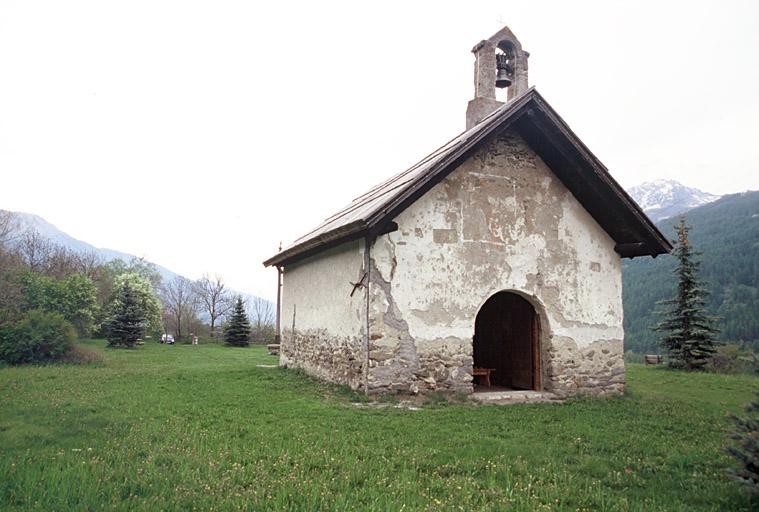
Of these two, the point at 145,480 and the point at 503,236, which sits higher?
the point at 503,236

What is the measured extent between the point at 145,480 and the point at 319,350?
8055 mm

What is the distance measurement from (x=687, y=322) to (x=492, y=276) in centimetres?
1436

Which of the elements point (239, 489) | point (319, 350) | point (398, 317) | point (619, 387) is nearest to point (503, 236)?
point (398, 317)

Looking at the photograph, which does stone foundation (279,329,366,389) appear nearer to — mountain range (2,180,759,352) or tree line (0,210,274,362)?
tree line (0,210,274,362)

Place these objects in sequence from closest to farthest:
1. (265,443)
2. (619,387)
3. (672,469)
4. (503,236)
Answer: (672,469) < (265,443) < (503,236) < (619,387)

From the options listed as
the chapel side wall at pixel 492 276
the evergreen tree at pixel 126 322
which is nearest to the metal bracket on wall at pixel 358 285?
the chapel side wall at pixel 492 276

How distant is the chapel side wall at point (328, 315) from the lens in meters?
10.4

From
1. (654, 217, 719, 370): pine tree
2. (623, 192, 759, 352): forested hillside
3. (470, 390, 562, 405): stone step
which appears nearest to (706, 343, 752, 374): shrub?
(654, 217, 719, 370): pine tree

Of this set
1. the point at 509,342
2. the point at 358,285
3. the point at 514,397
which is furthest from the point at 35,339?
the point at 514,397

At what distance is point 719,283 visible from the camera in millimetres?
51156

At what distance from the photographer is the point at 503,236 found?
10859 mm

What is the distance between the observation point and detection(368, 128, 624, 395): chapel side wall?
32.7 ft

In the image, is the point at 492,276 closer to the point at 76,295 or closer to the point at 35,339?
the point at 35,339

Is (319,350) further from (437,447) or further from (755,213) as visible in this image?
(755,213)
